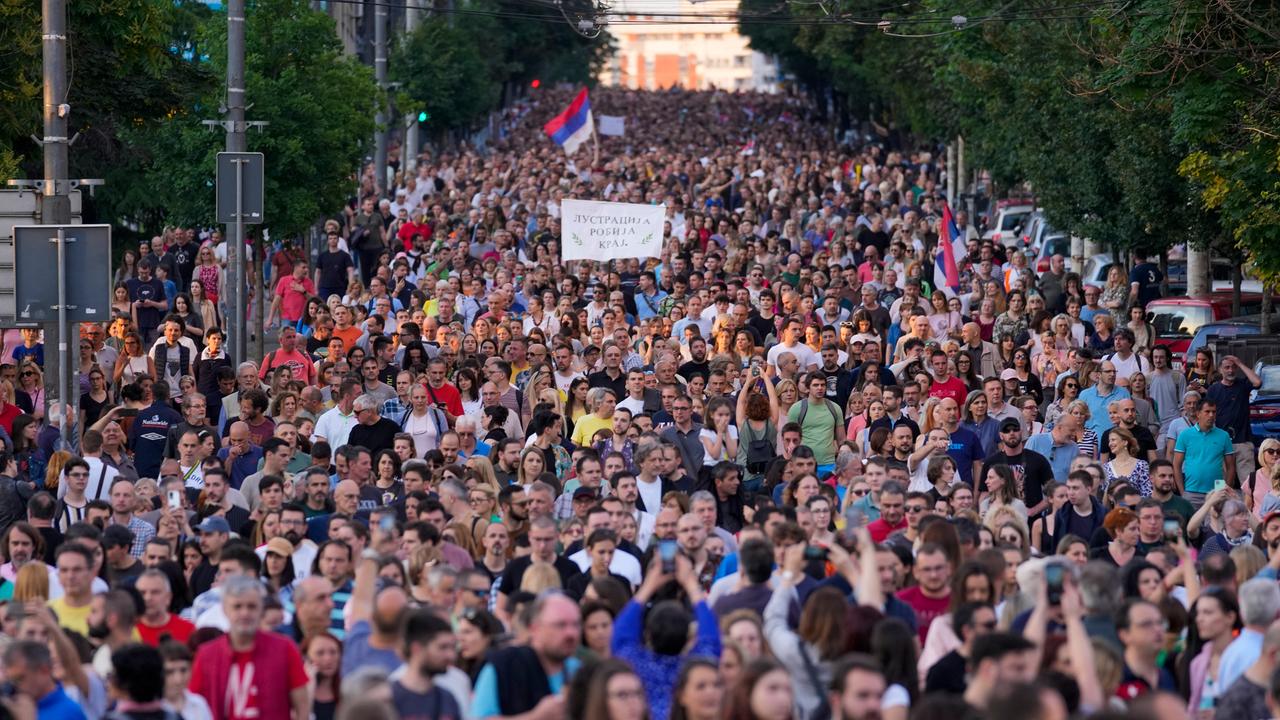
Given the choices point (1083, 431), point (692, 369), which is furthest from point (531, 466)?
point (692, 369)

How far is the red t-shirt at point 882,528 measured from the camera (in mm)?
13344

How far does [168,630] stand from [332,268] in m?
17.7

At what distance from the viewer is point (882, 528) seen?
13.5 meters

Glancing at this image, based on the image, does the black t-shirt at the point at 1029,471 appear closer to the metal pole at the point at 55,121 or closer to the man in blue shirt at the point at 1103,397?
the man in blue shirt at the point at 1103,397

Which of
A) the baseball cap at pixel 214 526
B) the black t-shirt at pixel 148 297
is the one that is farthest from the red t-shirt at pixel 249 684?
the black t-shirt at pixel 148 297

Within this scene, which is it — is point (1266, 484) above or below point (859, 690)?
below

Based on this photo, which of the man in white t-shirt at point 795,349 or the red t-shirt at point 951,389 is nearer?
the red t-shirt at point 951,389

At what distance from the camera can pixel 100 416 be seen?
18344mm

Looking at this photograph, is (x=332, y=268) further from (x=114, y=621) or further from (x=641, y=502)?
(x=114, y=621)

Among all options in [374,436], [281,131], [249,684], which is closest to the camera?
[249,684]

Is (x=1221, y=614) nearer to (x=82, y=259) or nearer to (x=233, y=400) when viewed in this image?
(x=82, y=259)

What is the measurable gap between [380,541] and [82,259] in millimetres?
5243

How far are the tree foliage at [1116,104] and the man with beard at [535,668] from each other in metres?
13.1

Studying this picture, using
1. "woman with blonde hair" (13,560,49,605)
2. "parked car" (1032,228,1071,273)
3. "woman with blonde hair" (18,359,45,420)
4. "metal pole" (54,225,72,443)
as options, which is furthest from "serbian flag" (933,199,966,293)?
"woman with blonde hair" (13,560,49,605)
